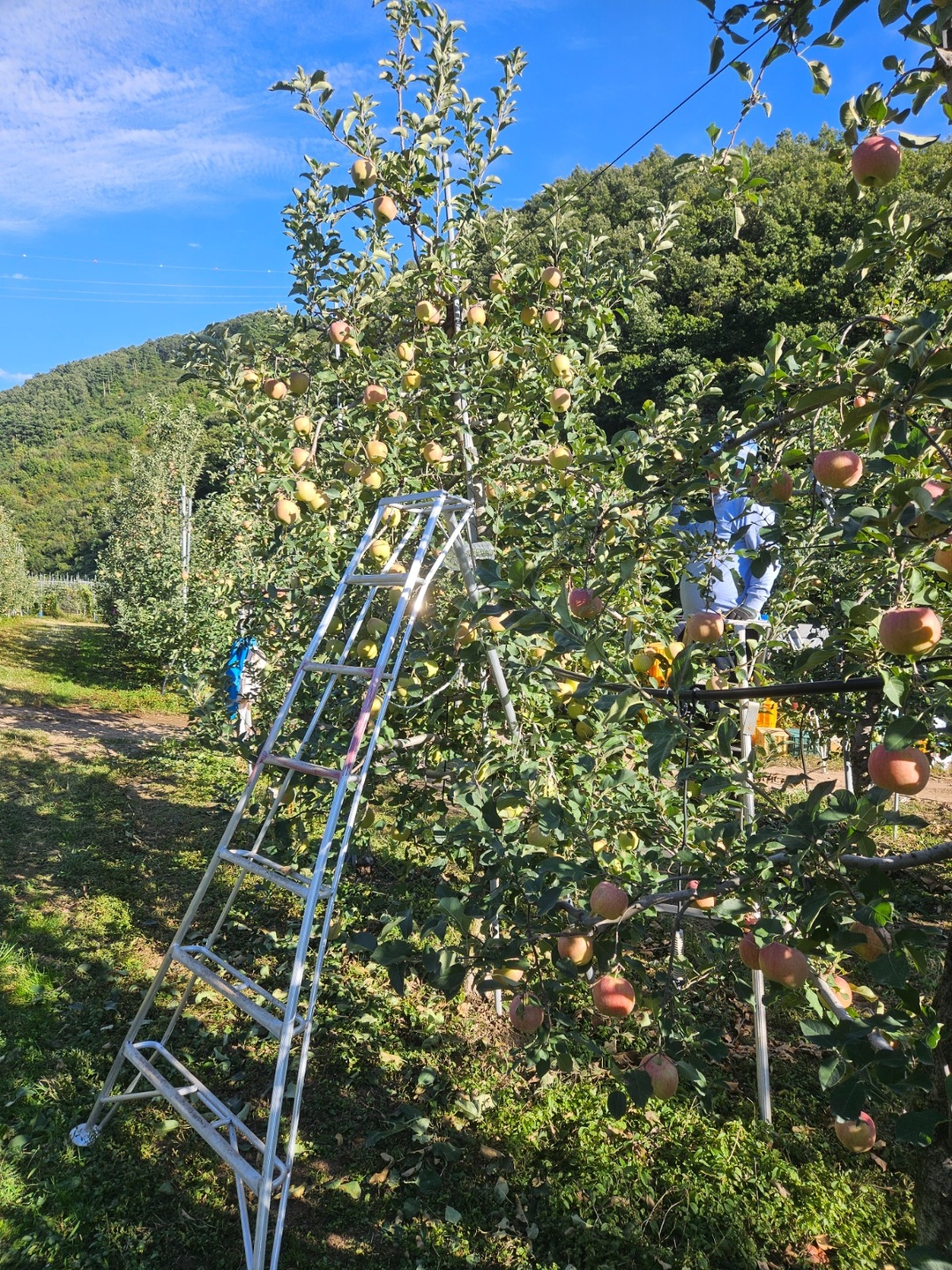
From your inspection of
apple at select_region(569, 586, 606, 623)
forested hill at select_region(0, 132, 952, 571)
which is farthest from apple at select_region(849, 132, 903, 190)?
forested hill at select_region(0, 132, 952, 571)

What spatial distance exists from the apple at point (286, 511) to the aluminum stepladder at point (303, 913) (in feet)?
1.01

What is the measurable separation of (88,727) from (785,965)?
9.15 metres

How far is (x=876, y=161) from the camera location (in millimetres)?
1355

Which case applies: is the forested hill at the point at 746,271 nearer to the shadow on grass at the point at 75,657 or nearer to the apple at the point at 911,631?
the shadow on grass at the point at 75,657

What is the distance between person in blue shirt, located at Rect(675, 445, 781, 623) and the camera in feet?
5.13

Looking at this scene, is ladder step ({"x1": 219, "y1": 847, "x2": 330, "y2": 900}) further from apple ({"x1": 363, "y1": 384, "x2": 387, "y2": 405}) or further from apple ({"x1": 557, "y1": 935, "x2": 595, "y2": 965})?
apple ({"x1": 363, "y1": 384, "x2": 387, "y2": 405})

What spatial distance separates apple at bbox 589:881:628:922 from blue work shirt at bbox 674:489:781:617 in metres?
0.64

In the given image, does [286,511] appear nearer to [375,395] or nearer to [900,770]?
[375,395]

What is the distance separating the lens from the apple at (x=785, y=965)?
1.38m

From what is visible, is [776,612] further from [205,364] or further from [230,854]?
[205,364]

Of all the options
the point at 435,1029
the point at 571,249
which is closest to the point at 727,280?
the point at 571,249

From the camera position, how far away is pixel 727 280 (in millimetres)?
24250

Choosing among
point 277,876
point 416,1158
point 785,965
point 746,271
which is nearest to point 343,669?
point 277,876

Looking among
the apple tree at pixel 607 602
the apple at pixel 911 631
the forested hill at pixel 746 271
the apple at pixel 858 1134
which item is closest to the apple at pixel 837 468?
the apple tree at pixel 607 602
